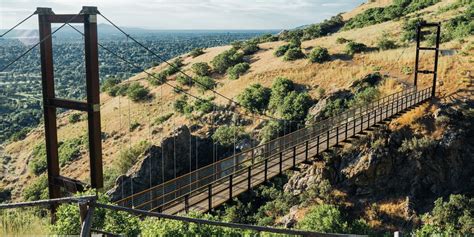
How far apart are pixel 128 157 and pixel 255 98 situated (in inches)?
436

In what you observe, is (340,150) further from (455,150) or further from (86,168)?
(86,168)

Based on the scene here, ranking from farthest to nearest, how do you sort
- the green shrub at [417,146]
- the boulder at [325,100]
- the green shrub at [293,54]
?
1. the green shrub at [293,54]
2. the boulder at [325,100]
3. the green shrub at [417,146]

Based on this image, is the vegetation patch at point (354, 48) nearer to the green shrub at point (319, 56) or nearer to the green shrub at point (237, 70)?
the green shrub at point (319, 56)

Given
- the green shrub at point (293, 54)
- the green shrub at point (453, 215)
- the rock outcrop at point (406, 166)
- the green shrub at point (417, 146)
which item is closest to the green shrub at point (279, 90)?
the green shrub at point (293, 54)

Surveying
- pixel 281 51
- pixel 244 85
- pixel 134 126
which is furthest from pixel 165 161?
pixel 281 51

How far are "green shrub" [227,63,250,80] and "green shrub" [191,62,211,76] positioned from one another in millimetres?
2827

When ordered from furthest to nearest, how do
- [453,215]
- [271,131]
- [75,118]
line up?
[75,118] → [271,131] → [453,215]

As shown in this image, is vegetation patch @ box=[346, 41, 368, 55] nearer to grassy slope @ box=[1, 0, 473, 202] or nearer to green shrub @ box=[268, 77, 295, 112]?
grassy slope @ box=[1, 0, 473, 202]

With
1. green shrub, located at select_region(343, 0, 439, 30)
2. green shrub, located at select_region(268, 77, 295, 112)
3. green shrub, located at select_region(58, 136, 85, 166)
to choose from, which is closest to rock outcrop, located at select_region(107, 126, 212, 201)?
green shrub, located at select_region(268, 77, 295, 112)

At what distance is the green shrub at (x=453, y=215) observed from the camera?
21.3 meters

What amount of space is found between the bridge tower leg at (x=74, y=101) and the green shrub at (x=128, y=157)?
18592mm

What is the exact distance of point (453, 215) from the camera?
22016 mm

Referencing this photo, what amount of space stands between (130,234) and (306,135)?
1216cm

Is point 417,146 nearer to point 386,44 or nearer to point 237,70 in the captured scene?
point 386,44
